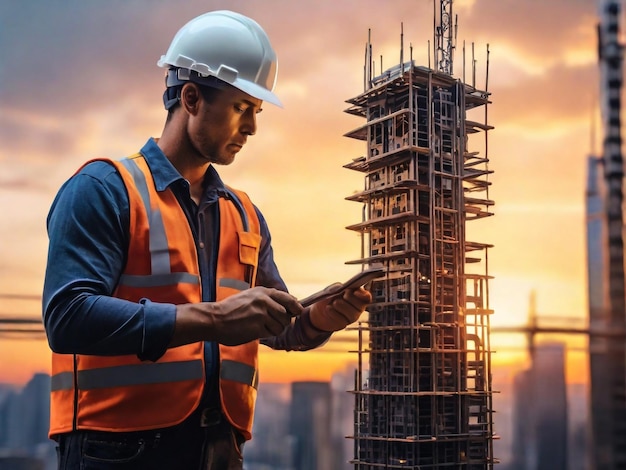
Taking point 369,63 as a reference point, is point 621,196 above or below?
→ below

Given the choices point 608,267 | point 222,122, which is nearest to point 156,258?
point 222,122

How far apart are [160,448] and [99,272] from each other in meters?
0.39

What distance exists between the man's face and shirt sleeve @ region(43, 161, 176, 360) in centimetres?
23

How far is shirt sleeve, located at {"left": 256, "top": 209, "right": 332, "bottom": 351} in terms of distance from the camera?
5.94 feet

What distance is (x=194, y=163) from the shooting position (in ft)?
5.58

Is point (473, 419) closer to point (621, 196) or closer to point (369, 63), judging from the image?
point (621, 196)

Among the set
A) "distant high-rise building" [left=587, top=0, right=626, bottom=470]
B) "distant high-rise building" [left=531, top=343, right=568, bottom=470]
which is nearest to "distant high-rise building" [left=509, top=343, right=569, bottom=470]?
"distant high-rise building" [left=531, top=343, right=568, bottom=470]

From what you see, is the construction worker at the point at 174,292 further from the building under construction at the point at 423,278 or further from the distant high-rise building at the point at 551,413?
the distant high-rise building at the point at 551,413

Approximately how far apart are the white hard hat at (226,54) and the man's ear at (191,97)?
0.06 ft

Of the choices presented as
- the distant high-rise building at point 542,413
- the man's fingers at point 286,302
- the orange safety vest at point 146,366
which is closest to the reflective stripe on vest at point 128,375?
the orange safety vest at point 146,366

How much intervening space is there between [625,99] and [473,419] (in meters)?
1.41

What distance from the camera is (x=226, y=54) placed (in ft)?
5.43

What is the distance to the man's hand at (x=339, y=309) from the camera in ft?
5.55

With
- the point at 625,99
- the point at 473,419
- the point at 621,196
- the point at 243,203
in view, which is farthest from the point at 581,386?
the point at 243,203
